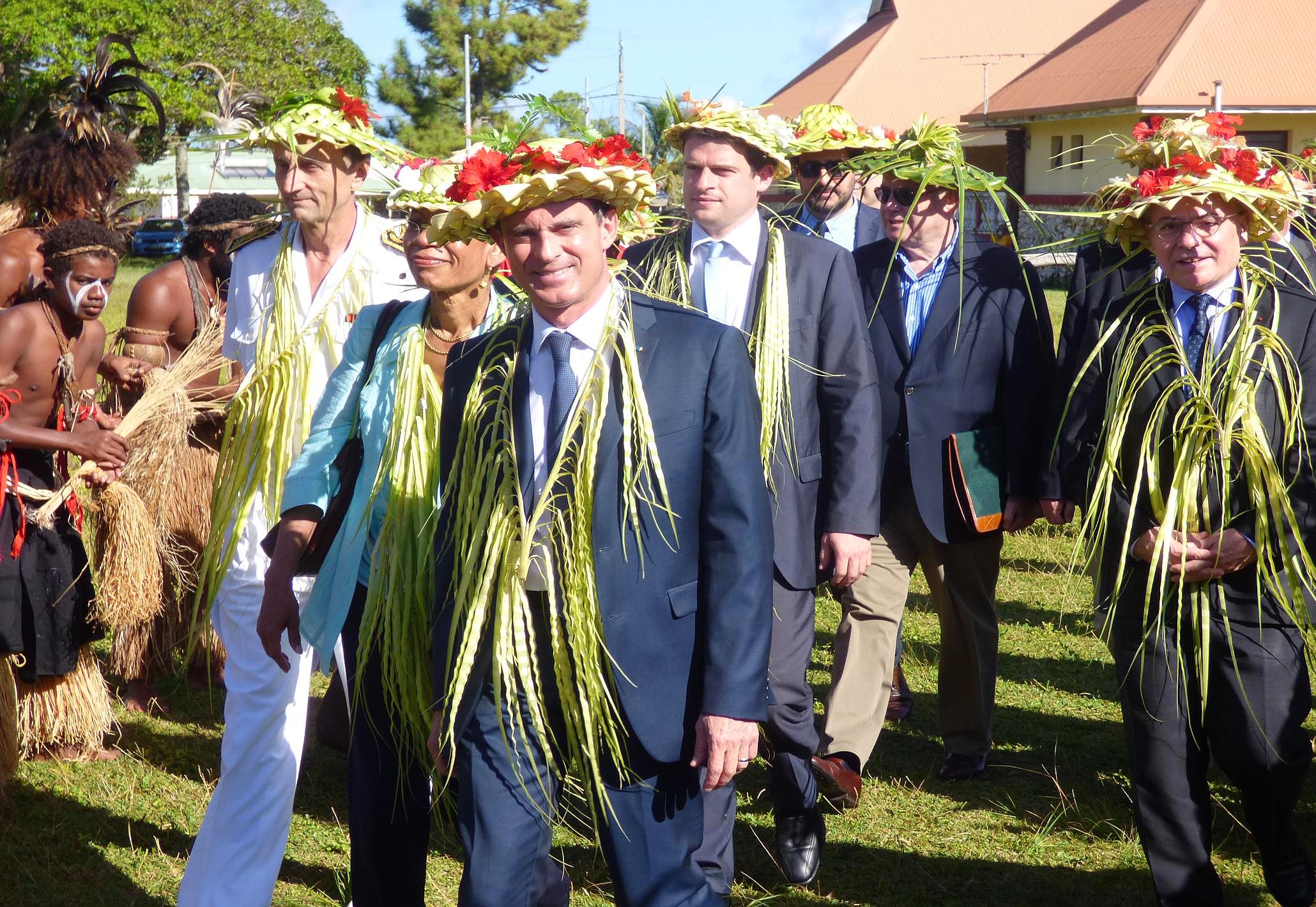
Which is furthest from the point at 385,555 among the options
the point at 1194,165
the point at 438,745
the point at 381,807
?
the point at 1194,165

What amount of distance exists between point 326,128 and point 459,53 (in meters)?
45.8

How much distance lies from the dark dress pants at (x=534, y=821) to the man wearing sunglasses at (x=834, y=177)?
3.33 m

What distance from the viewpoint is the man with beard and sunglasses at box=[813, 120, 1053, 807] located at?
4.54 metres

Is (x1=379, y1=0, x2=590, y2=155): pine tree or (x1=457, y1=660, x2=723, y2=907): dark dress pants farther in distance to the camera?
(x1=379, y1=0, x2=590, y2=155): pine tree

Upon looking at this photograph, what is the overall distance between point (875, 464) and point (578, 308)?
162 cm

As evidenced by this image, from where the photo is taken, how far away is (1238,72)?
2456cm

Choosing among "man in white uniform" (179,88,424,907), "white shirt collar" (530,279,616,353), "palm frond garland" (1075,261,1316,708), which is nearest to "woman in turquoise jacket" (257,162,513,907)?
"man in white uniform" (179,88,424,907)

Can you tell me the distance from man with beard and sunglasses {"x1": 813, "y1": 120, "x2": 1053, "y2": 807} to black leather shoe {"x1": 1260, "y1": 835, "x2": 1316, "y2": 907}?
1267 mm

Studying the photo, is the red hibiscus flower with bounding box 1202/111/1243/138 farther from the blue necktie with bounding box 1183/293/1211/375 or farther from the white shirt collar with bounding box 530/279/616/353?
the white shirt collar with bounding box 530/279/616/353

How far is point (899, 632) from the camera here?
15.7 ft

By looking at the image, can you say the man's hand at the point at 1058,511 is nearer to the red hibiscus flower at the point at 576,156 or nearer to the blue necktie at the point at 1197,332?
the blue necktie at the point at 1197,332

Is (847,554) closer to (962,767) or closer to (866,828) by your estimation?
(866,828)

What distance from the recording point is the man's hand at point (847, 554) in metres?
4.10

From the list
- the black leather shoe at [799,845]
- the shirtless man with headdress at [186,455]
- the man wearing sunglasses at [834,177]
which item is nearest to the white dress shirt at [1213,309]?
the black leather shoe at [799,845]
